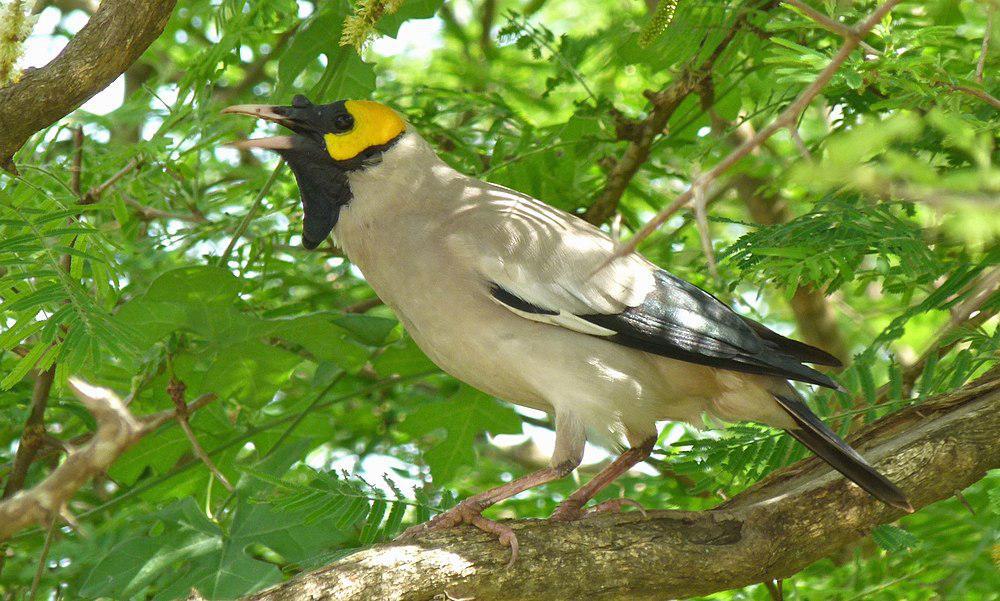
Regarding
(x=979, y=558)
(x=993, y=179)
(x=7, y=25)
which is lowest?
(x=979, y=558)

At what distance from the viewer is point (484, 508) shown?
13.5ft

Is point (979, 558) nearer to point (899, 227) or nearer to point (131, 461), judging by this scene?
point (899, 227)

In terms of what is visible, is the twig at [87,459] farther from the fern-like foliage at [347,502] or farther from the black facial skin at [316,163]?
the black facial skin at [316,163]

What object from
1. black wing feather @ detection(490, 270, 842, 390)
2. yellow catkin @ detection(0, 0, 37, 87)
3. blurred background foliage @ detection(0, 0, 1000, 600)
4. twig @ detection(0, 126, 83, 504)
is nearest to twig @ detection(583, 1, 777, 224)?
blurred background foliage @ detection(0, 0, 1000, 600)

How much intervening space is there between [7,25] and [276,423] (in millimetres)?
2497

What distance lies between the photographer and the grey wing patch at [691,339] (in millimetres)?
4422

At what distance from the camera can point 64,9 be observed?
26.0 feet

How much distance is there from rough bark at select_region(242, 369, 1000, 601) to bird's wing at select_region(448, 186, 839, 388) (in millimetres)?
440

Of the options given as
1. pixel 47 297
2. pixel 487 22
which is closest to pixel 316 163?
pixel 47 297

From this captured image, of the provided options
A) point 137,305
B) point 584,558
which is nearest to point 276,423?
point 137,305

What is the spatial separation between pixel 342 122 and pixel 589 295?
136cm

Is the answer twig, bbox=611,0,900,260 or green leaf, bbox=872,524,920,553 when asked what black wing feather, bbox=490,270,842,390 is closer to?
green leaf, bbox=872,524,920,553

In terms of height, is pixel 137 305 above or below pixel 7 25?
below

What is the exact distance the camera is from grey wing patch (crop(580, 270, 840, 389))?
14.5 ft
